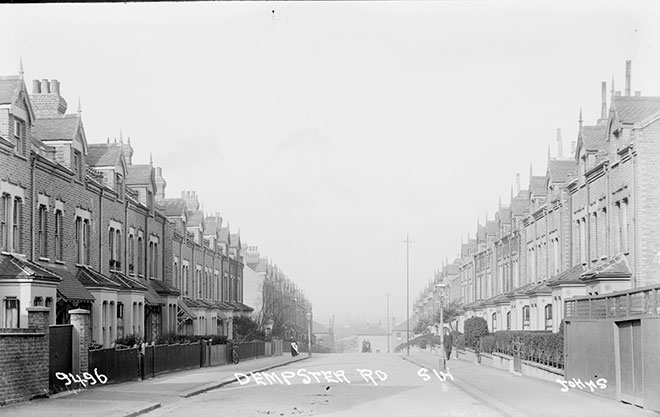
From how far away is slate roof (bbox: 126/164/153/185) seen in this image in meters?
44.2

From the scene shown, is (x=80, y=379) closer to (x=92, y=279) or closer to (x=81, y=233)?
(x=92, y=279)

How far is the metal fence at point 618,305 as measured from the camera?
19219 millimetres

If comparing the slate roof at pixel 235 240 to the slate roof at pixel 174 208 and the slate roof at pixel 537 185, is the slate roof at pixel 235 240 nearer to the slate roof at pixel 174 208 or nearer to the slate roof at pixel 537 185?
the slate roof at pixel 174 208

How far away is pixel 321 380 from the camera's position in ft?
105

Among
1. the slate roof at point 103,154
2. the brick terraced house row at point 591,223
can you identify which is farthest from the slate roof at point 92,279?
the brick terraced house row at point 591,223

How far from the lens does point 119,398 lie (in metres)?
22.0

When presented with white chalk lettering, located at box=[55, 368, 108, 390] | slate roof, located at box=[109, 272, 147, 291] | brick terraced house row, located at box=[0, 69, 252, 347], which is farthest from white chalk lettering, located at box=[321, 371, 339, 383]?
white chalk lettering, located at box=[55, 368, 108, 390]

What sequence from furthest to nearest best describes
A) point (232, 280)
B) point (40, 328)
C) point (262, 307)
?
point (262, 307) < point (232, 280) < point (40, 328)

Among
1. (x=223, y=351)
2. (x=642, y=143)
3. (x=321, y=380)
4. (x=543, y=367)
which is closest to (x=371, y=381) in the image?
(x=321, y=380)

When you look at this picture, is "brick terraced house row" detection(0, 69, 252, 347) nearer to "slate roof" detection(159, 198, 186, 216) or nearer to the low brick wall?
"slate roof" detection(159, 198, 186, 216)

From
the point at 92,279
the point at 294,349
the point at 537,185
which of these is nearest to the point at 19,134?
the point at 92,279

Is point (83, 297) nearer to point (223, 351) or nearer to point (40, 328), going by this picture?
point (40, 328)

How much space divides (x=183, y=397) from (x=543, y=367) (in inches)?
509

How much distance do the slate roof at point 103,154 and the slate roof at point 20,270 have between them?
1176cm
